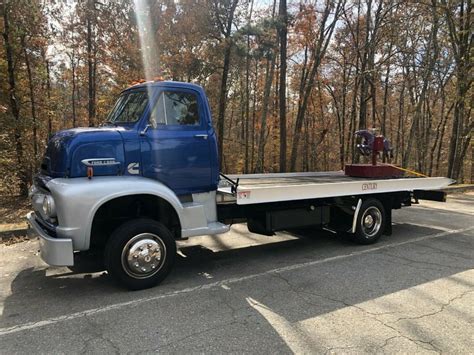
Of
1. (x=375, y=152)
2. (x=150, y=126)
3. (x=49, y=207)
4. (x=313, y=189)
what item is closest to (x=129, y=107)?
(x=150, y=126)

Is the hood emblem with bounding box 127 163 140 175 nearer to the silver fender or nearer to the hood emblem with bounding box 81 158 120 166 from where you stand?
the hood emblem with bounding box 81 158 120 166

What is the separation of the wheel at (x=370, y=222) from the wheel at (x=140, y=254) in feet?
12.0

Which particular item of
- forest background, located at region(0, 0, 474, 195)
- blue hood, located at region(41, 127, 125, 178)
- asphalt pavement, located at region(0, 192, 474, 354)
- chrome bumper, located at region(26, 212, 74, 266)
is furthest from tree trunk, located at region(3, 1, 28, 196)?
chrome bumper, located at region(26, 212, 74, 266)

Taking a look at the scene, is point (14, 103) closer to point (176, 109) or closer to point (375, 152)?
point (176, 109)

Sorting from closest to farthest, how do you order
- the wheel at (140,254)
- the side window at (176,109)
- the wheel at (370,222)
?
the wheel at (140,254) < the side window at (176,109) < the wheel at (370,222)

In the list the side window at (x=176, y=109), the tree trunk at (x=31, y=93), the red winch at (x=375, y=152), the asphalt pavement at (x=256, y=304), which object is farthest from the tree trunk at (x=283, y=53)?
the side window at (x=176, y=109)

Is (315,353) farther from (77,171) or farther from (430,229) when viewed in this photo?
(430,229)

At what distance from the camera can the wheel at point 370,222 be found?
22.5ft

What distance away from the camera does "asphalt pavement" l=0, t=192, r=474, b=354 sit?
11.1 ft

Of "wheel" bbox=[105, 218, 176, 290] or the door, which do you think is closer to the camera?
"wheel" bbox=[105, 218, 176, 290]

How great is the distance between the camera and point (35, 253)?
241 inches

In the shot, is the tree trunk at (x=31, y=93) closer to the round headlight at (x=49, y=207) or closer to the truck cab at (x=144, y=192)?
the truck cab at (x=144, y=192)

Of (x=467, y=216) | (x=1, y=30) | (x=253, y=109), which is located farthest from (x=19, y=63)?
(x=253, y=109)

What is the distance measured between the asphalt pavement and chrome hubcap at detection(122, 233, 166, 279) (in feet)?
0.82
